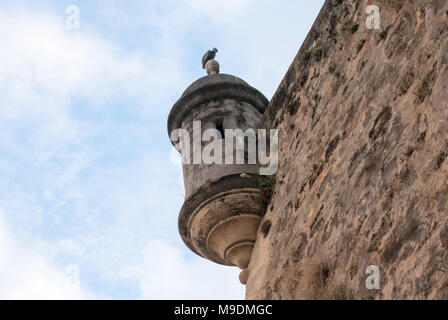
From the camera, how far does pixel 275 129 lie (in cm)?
754

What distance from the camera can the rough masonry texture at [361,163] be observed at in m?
4.18

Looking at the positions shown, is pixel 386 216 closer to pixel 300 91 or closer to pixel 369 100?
pixel 369 100

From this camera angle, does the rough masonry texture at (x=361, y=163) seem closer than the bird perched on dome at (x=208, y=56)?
Yes

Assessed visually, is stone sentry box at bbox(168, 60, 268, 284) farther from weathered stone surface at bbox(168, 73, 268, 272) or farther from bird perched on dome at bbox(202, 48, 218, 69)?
bird perched on dome at bbox(202, 48, 218, 69)

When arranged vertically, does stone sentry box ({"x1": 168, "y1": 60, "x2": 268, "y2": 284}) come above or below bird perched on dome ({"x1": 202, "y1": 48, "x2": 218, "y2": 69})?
below

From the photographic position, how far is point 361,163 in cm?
519

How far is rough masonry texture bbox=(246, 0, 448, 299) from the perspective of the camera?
4.18 metres

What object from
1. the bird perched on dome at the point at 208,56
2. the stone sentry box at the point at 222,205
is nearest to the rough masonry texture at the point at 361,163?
the stone sentry box at the point at 222,205

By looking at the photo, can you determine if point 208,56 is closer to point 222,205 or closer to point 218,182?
point 218,182

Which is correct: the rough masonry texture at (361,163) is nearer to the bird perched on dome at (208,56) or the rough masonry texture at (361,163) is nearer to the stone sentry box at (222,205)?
the stone sentry box at (222,205)

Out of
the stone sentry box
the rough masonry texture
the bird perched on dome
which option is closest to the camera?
the rough masonry texture

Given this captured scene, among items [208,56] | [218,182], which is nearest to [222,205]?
[218,182]

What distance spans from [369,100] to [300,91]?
68.3 inches

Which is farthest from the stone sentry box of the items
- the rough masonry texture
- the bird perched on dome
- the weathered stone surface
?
the bird perched on dome
